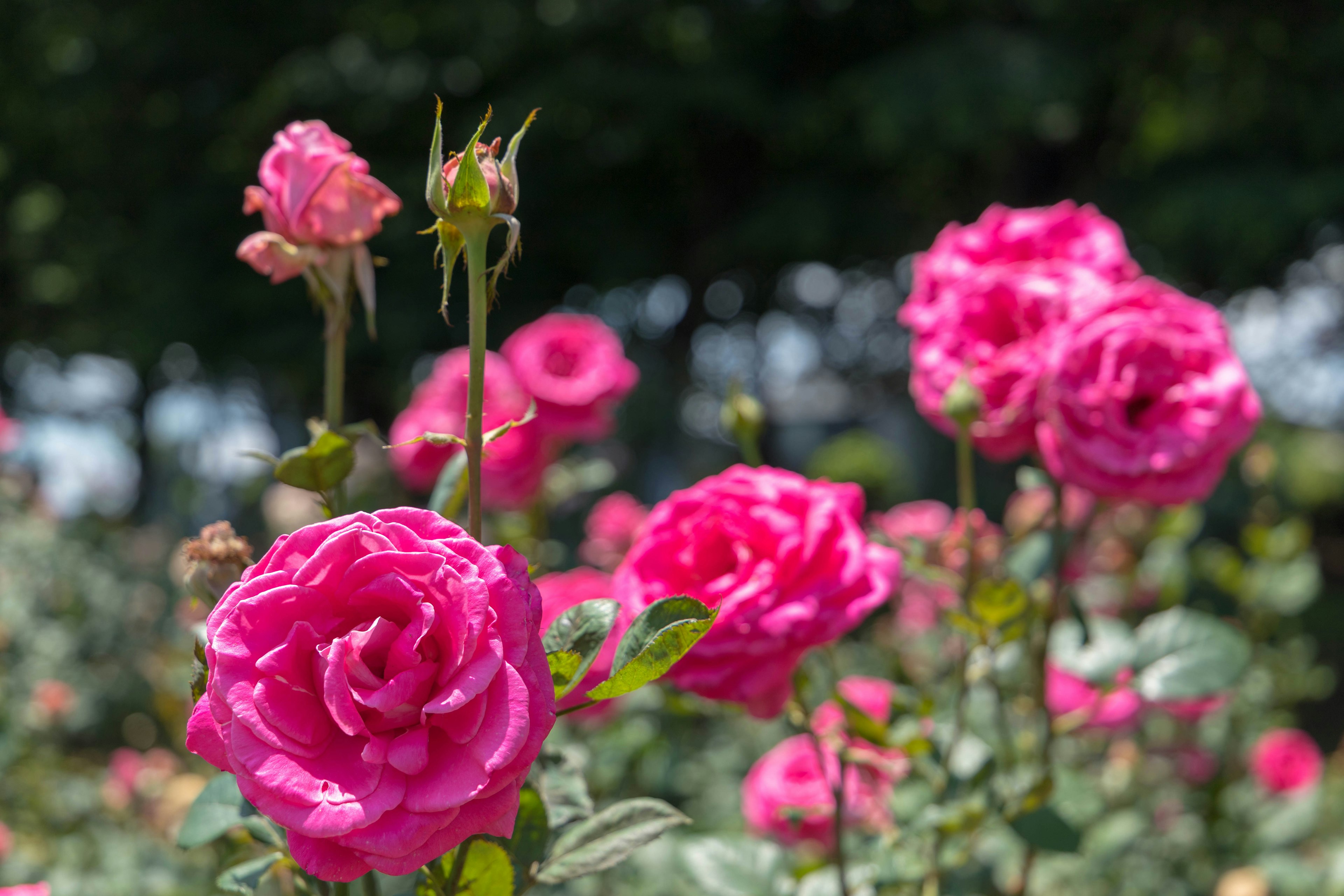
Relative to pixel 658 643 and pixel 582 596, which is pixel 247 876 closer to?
pixel 658 643

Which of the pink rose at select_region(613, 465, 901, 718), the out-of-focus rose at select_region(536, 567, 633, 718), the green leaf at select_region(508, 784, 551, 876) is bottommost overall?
the out-of-focus rose at select_region(536, 567, 633, 718)

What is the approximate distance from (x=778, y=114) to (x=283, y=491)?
5.24 meters

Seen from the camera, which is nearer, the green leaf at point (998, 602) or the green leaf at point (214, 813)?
the green leaf at point (214, 813)

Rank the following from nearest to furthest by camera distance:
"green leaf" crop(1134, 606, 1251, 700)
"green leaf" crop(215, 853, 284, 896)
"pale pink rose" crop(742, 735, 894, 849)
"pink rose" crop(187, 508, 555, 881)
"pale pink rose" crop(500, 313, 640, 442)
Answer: "pink rose" crop(187, 508, 555, 881), "green leaf" crop(215, 853, 284, 896), "green leaf" crop(1134, 606, 1251, 700), "pale pink rose" crop(742, 735, 894, 849), "pale pink rose" crop(500, 313, 640, 442)

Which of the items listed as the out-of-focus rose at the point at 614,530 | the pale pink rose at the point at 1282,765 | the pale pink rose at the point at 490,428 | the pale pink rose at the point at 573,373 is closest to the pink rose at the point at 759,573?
the pale pink rose at the point at 490,428

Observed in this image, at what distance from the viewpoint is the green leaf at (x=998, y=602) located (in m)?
0.68

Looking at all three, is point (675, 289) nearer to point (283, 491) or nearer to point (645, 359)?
point (645, 359)

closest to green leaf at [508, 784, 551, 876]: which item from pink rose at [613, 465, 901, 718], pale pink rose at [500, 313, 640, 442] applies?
pink rose at [613, 465, 901, 718]

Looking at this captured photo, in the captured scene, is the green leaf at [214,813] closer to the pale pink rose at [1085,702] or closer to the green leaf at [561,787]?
the green leaf at [561,787]

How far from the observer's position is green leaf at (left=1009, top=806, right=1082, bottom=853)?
658 millimetres

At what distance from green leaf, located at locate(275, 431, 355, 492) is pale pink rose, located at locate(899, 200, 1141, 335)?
1.67ft

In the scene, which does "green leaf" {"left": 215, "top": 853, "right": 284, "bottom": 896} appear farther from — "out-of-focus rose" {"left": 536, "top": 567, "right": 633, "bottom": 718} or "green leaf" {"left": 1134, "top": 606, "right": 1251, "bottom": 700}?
"green leaf" {"left": 1134, "top": 606, "right": 1251, "bottom": 700}

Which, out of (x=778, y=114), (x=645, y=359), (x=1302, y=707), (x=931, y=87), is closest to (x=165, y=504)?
(x=645, y=359)

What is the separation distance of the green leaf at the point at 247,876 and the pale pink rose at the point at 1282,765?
6.09ft
